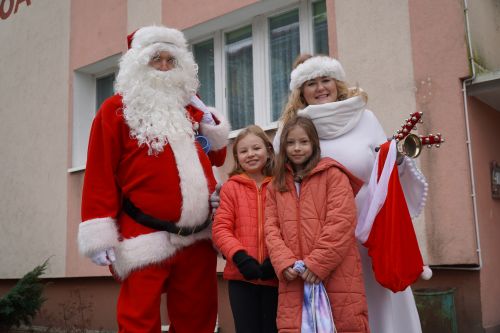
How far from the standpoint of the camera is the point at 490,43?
4.95 m

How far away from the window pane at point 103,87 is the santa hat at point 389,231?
582 centimetres

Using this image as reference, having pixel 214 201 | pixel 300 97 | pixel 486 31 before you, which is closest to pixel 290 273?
pixel 214 201

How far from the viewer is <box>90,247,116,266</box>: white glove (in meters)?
2.97

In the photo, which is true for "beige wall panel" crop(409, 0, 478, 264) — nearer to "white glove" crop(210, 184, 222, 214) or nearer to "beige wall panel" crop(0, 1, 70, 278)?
"white glove" crop(210, 184, 222, 214)

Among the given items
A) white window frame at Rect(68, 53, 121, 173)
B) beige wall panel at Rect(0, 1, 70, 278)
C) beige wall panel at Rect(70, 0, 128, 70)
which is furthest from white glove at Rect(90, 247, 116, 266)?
beige wall panel at Rect(0, 1, 70, 278)

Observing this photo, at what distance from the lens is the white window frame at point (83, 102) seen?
784 centimetres

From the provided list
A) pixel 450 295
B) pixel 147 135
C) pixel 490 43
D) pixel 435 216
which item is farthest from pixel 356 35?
pixel 147 135

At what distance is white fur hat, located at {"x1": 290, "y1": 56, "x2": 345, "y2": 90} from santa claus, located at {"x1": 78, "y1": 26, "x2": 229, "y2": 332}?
686 mm

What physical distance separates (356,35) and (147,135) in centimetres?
272

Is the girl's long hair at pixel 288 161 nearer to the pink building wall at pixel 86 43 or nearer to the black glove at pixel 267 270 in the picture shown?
the black glove at pixel 267 270

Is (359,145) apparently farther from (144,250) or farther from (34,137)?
(34,137)

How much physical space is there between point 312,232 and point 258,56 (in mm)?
3871

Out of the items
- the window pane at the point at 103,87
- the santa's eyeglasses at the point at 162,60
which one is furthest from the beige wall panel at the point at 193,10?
the santa's eyeglasses at the point at 162,60

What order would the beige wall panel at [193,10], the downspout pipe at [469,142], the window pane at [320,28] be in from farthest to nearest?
the beige wall panel at [193,10]
the window pane at [320,28]
the downspout pipe at [469,142]
